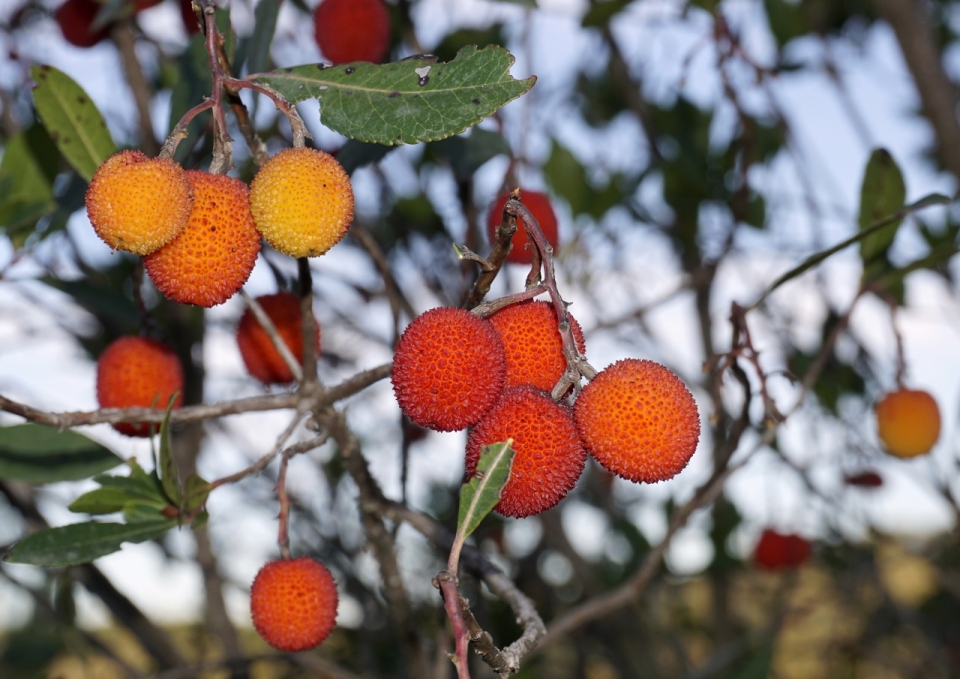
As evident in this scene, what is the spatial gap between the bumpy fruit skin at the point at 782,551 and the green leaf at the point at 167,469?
196 centimetres

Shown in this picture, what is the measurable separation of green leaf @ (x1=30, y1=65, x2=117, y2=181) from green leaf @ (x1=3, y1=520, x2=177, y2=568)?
53 cm

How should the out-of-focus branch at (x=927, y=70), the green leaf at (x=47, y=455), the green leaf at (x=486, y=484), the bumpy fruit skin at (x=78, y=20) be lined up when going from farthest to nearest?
1. the out-of-focus branch at (x=927, y=70)
2. the bumpy fruit skin at (x=78, y=20)
3. the green leaf at (x=47, y=455)
4. the green leaf at (x=486, y=484)

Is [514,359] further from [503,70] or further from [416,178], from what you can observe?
[416,178]

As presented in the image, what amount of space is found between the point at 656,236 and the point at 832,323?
0.82 m

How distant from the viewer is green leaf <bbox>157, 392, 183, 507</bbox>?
93 centimetres

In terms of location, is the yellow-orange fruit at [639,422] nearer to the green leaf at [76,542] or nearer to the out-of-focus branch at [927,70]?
the green leaf at [76,542]

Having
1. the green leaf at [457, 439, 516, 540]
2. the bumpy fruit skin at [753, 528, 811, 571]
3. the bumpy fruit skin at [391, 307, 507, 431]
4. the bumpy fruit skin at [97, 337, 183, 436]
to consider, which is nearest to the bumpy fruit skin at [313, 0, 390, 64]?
the bumpy fruit skin at [97, 337, 183, 436]

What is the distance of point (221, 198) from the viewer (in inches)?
32.0

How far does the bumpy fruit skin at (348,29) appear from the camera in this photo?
4.85 ft

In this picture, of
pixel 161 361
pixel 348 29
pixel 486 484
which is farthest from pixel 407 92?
pixel 348 29

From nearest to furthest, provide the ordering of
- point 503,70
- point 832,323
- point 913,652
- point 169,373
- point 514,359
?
point 503,70, point 514,359, point 169,373, point 832,323, point 913,652

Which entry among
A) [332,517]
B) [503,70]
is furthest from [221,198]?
[332,517]

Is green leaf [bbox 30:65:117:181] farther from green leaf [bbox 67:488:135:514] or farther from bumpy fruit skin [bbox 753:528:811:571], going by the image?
bumpy fruit skin [bbox 753:528:811:571]

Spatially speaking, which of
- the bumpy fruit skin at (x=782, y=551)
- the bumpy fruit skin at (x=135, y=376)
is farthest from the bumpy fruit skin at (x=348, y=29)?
the bumpy fruit skin at (x=782, y=551)
